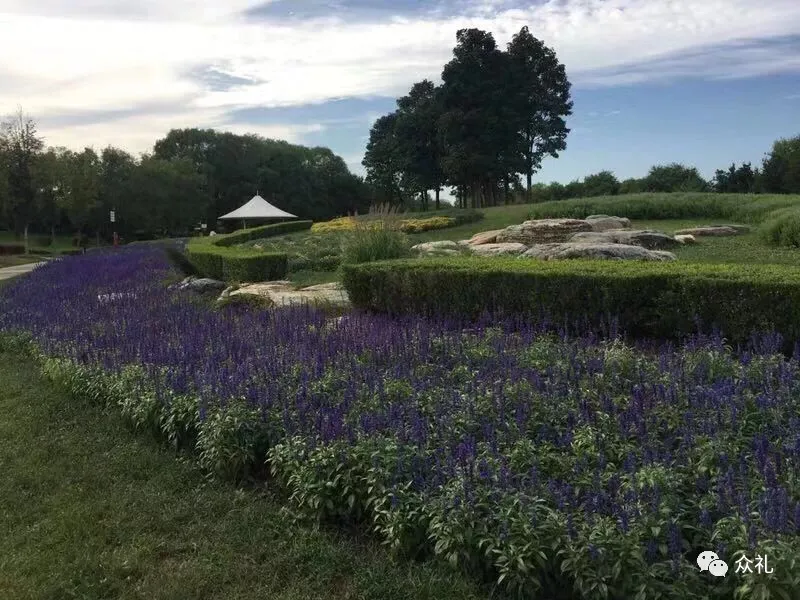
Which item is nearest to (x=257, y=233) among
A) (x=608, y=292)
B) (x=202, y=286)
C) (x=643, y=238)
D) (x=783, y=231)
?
(x=202, y=286)

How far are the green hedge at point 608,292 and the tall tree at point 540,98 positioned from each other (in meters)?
29.4

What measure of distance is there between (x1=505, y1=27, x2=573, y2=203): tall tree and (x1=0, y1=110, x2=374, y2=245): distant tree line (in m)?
18.4

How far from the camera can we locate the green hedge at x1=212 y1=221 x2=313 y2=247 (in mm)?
22281

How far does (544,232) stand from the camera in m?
14.2

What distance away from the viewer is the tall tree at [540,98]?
118 feet

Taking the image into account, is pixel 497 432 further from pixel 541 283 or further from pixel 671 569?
pixel 541 283

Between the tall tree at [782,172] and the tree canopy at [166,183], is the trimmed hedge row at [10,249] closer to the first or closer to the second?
the tree canopy at [166,183]

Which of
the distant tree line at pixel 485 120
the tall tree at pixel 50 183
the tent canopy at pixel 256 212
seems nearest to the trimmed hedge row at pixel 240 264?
the tent canopy at pixel 256 212

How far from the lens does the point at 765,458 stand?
2758mm

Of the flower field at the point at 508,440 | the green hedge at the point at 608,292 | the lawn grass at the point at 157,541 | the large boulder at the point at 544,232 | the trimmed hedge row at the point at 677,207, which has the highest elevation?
the trimmed hedge row at the point at 677,207

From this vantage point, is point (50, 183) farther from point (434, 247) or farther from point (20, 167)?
point (434, 247)

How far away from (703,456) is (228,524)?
7.12 feet

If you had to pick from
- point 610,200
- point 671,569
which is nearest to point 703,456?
point 671,569

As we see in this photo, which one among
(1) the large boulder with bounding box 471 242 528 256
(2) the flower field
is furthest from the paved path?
(2) the flower field
